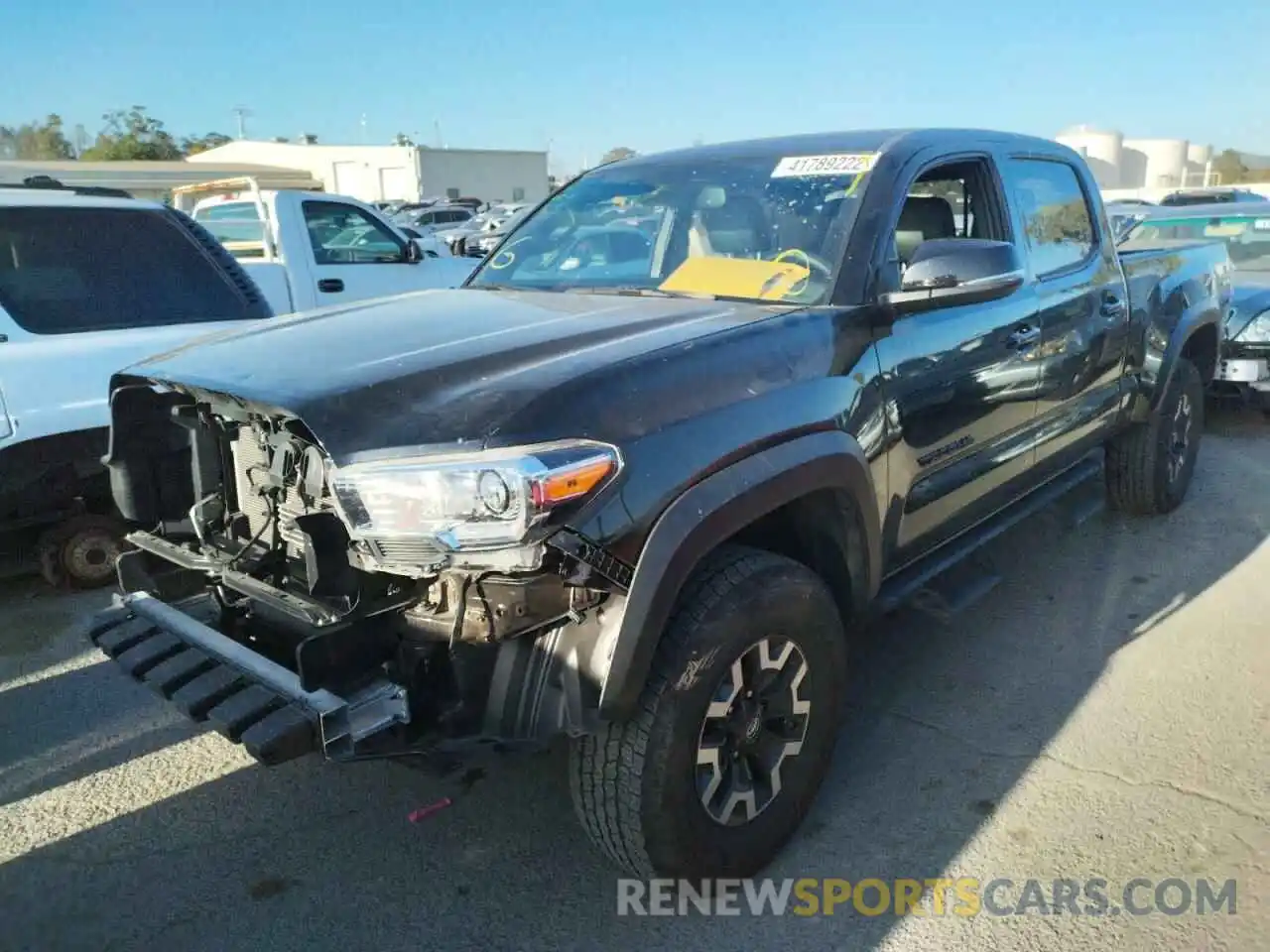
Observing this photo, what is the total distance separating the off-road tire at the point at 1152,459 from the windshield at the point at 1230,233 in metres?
3.88

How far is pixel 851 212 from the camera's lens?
3100 mm

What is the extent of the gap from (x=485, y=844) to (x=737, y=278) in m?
1.88

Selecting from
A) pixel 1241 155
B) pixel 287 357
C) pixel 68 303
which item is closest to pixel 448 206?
pixel 68 303

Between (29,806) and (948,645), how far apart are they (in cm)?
336

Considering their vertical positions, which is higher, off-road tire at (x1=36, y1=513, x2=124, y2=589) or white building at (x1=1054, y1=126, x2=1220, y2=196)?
white building at (x1=1054, y1=126, x2=1220, y2=196)

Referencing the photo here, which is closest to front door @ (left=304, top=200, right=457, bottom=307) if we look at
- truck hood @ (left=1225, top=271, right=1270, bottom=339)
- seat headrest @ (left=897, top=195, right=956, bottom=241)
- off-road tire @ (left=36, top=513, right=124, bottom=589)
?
off-road tire @ (left=36, top=513, right=124, bottom=589)

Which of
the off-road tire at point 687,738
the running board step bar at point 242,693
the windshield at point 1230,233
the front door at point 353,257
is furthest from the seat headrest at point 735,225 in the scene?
the windshield at point 1230,233

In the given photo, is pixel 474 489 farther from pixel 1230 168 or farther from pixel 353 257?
pixel 1230 168

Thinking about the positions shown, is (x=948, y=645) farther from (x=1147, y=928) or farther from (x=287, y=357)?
(x=287, y=357)

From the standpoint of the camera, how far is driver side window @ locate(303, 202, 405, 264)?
811 cm

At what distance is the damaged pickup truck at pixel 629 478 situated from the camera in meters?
2.14

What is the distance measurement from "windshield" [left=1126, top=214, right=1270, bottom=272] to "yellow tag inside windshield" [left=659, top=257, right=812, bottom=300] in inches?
277

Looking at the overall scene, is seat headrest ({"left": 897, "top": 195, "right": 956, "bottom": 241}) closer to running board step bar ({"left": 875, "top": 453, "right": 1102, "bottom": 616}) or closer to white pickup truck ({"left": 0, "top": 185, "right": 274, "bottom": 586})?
running board step bar ({"left": 875, "top": 453, "right": 1102, "bottom": 616})

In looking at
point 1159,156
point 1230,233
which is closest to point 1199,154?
point 1159,156
